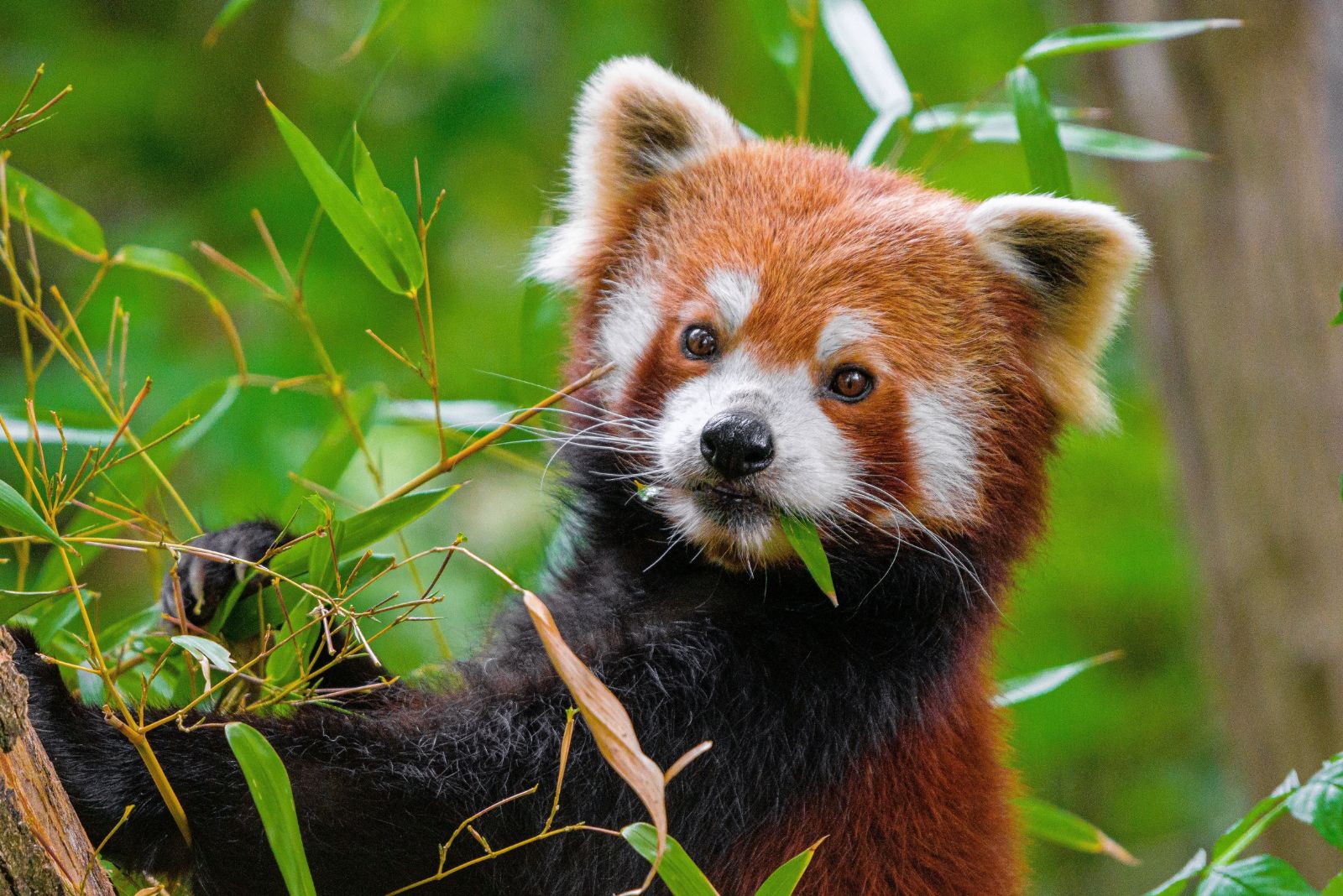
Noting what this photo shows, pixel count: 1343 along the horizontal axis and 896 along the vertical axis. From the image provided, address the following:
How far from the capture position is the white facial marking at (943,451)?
2.37 meters

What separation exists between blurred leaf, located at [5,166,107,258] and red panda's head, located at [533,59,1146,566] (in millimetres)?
948

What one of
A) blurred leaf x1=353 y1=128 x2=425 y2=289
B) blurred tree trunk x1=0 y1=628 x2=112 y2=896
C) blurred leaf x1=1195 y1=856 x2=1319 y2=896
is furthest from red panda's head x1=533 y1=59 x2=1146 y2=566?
Answer: blurred tree trunk x1=0 y1=628 x2=112 y2=896

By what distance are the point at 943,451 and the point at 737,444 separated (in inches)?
17.8

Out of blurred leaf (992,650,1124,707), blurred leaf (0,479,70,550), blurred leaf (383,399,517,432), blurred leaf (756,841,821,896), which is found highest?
blurred leaf (0,479,70,550)

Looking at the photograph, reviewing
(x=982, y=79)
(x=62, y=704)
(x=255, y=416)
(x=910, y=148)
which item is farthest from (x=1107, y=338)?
(x=982, y=79)

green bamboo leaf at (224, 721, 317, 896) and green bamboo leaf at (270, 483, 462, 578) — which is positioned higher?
green bamboo leaf at (270, 483, 462, 578)

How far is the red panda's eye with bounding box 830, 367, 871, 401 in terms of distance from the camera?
2320mm

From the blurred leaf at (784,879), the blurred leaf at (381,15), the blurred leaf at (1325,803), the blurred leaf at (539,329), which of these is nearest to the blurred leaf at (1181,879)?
the blurred leaf at (1325,803)

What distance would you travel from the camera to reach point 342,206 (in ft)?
6.70

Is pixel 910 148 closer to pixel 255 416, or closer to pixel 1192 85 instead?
pixel 1192 85

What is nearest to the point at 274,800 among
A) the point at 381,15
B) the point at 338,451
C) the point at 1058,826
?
the point at 338,451

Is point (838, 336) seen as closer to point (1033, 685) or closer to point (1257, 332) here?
point (1033, 685)

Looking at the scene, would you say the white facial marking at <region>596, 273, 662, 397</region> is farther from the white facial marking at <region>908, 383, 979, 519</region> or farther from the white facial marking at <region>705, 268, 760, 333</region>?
the white facial marking at <region>908, 383, 979, 519</region>

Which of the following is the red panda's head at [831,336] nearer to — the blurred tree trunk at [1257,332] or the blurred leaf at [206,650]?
the blurred leaf at [206,650]
